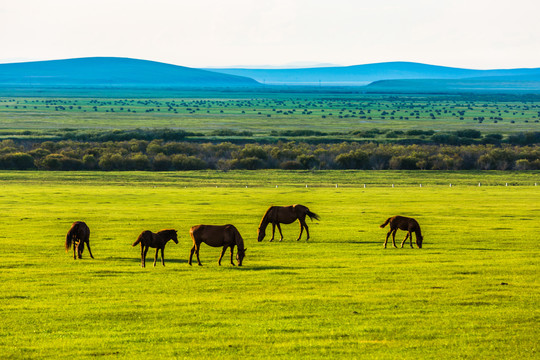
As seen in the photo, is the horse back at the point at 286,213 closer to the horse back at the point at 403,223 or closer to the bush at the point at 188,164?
Result: the horse back at the point at 403,223

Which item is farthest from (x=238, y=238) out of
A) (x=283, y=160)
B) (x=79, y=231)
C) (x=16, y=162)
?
(x=16, y=162)

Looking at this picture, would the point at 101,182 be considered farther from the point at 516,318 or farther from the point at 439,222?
the point at 516,318

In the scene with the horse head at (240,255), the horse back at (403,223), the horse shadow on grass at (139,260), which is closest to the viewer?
the horse head at (240,255)

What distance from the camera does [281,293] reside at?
18031 mm

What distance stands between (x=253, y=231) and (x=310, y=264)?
9.61 meters

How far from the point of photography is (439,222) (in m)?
36.1

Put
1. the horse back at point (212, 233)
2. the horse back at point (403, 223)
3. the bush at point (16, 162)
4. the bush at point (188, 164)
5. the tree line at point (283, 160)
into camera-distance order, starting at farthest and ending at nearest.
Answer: the bush at point (188, 164)
the bush at point (16, 162)
the tree line at point (283, 160)
the horse back at point (403, 223)
the horse back at point (212, 233)

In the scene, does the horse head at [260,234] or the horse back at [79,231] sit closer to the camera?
the horse back at [79,231]

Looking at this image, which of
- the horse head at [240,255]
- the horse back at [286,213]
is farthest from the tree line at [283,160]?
the horse head at [240,255]

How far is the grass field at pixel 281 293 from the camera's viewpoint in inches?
538

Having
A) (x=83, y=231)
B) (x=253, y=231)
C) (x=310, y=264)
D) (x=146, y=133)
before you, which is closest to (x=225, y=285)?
(x=310, y=264)

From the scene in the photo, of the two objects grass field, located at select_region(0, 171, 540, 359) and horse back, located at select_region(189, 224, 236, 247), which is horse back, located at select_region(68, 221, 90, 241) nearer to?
grass field, located at select_region(0, 171, 540, 359)

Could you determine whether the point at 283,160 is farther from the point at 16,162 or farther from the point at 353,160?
the point at 16,162

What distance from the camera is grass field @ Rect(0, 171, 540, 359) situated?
44.9ft
